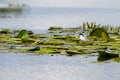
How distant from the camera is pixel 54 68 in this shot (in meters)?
15.1

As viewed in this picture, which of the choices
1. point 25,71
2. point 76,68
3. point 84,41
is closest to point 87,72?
point 76,68

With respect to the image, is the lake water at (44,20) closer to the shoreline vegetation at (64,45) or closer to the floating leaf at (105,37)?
the shoreline vegetation at (64,45)

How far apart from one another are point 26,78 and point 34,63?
8.10 ft

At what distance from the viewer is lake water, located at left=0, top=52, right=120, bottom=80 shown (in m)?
13.8

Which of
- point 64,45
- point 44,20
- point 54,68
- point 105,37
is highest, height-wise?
point 105,37

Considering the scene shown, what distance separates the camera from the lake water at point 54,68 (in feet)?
45.1

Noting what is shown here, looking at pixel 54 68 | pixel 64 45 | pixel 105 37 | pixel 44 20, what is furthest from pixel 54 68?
pixel 44 20

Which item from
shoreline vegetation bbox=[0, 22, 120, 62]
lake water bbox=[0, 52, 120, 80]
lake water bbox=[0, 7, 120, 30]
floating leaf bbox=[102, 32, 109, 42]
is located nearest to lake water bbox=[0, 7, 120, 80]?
lake water bbox=[0, 52, 120, 80]

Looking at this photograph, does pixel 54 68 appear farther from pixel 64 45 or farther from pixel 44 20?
pixel 44 20

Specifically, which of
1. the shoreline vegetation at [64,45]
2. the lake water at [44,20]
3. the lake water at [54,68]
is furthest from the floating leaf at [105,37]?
the lake water at [44,20]

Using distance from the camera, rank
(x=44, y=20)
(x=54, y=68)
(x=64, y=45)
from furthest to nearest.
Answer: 1. (x=44, y=20)
2. (x=64, y=45)
3. (x=54, y=68)

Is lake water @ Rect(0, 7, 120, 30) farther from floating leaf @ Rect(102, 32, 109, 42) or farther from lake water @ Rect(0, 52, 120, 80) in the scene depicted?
lake water @ Rect(0, 52, 120, 80)

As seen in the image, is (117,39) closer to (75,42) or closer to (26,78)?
(75,42)

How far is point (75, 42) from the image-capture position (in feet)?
59.6
